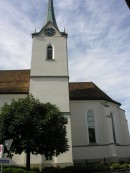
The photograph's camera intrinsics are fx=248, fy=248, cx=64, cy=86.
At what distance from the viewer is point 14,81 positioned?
104ft

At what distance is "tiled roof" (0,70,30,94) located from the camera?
29.5m

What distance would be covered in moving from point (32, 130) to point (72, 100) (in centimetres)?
1197

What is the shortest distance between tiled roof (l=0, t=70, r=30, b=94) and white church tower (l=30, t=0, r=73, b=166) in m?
1.84

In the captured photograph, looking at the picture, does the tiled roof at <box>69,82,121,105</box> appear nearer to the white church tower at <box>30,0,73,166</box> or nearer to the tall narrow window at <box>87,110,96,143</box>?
the tall narrow window at <box>87,110,96,143</box>

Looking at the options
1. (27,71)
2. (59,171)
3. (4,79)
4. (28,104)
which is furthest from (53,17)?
(59,171)

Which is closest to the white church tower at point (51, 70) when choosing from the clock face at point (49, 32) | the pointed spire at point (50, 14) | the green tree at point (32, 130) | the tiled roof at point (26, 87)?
the clock face at point (49, 32)

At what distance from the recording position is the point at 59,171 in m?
19.0

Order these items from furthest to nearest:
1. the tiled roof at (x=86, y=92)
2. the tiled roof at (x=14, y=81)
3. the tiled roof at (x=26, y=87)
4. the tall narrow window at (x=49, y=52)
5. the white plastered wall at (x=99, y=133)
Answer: the tiled roof at (x=86, y=92) → the tall narrow window at (x=49, y=52) → the tiled roof at (x=26, y=87) → the tiled roof at (x=14, y=81) → the white plastered wall at (x=99, y=133)

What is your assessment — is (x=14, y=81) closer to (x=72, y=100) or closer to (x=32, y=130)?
(x=72, y=100)

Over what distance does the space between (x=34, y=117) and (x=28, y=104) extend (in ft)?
4.97

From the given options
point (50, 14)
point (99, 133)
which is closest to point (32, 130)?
point (99, 133)

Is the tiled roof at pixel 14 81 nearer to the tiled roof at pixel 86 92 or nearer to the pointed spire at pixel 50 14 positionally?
the tiled roof at pixel 86 92

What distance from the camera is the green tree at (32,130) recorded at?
20000 mm

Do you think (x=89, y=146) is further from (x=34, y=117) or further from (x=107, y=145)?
(x=34, y=117)
